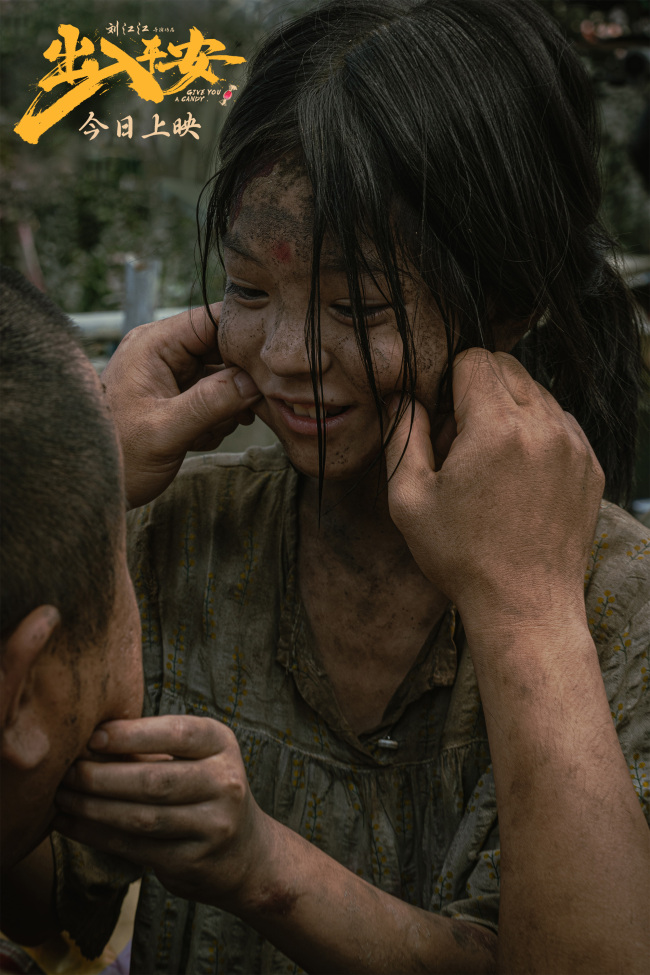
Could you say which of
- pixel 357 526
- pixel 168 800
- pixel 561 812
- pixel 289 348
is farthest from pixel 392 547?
pixel 168 800

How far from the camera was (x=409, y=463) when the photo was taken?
1472mm

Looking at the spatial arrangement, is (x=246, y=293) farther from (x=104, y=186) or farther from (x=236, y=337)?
(x=104, y=186)

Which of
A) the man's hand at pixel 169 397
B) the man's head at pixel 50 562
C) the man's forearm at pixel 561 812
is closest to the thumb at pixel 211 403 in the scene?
the man's hand at pixel 169 397

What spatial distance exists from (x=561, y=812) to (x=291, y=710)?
672 millimetres

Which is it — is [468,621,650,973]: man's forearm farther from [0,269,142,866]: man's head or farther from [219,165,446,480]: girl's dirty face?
[0,269,142,866]: man's head

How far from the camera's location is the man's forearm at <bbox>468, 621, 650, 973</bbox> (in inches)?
49.1

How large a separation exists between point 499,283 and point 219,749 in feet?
2.93

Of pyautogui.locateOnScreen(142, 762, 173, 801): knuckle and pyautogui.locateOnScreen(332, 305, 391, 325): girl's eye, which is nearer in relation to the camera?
pyautogui.locateOnScreen(142, 762, 173, 801): knuckle

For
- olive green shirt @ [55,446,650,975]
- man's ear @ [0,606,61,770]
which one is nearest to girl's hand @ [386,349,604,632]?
olive green shirt @ [55,446,650,975]

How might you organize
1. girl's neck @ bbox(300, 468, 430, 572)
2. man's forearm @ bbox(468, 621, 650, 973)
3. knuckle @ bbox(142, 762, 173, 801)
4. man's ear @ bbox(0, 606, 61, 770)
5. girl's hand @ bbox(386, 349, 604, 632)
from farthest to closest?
girl's neck @ bbox(300, 468, 430, 572)
girl's hand @ bbox(386, 349, 604, 632)
man's forearm @ bbox(468, 621, 650, 973)
knuckle @ bbox(142, 762, 173, 801)
man's ear @ bbox(0, 606, 61, 770)

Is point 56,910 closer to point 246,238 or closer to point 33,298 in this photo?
point 33,298

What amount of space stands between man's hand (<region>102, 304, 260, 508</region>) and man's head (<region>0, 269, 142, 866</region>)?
1.61ft

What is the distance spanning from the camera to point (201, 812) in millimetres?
1149

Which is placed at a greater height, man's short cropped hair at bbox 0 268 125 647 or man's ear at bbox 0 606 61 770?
man's short cropped hair at bbox 0 268 125 647
